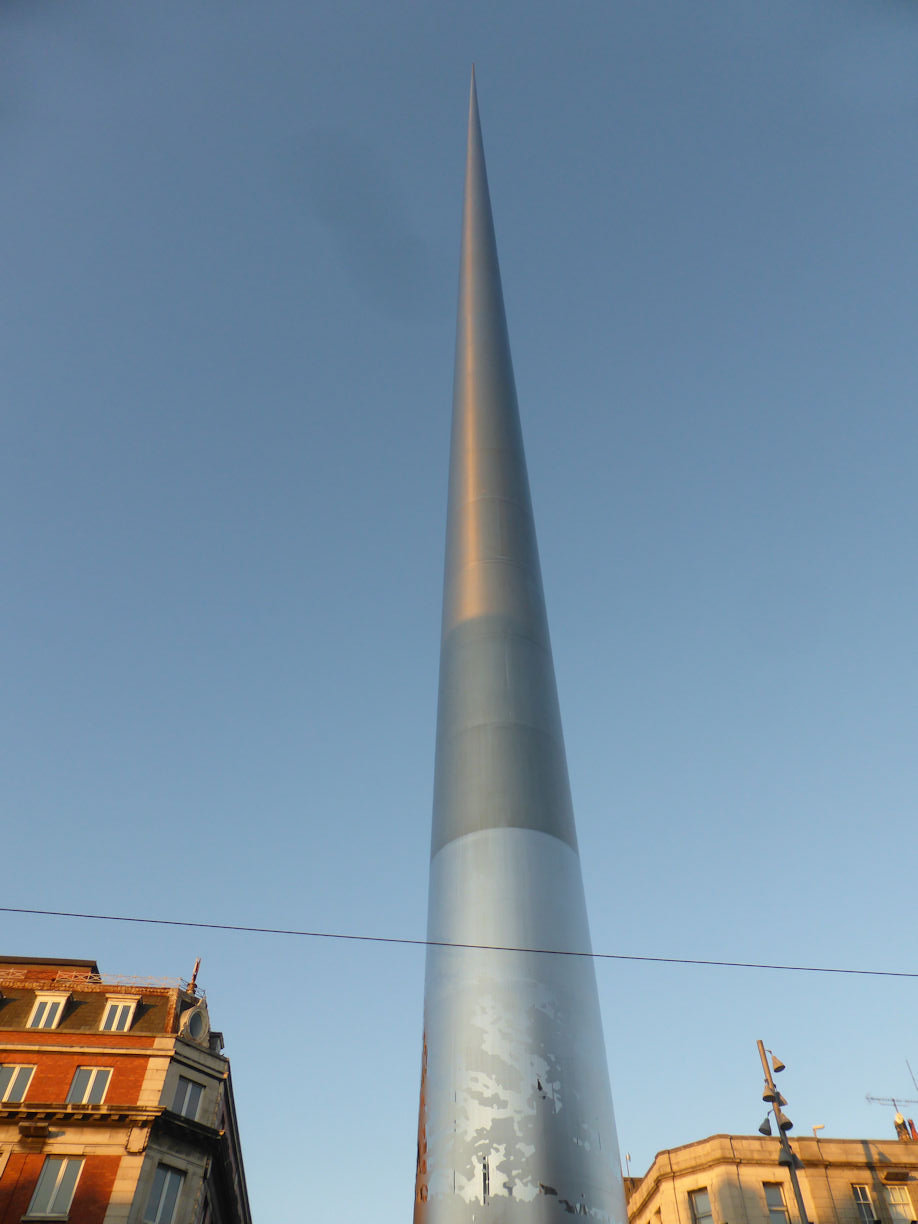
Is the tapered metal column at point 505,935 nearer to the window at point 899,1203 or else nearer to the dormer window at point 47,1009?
the window at point 899,1203

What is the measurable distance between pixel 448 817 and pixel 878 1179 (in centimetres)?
3533

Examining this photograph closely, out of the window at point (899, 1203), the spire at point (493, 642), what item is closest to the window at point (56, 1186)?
the spire at point (493, 642)

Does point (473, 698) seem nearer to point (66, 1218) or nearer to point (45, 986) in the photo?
point (66, 1218)

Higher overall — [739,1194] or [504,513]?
[504,513]

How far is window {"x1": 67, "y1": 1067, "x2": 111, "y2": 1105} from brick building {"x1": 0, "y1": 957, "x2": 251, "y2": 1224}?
→ 0.15 feet

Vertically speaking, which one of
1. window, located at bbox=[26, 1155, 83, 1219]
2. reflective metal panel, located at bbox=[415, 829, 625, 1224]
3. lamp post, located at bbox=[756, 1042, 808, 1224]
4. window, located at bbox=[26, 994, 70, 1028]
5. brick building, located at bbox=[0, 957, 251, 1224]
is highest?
window, located at bbox=[26, 994, 70, 1028]

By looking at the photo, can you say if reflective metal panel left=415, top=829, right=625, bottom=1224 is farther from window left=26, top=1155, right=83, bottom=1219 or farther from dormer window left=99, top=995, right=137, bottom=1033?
dormer window left=99, top=995, right=137, bottom=1033

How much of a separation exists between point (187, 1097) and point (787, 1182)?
26842mm

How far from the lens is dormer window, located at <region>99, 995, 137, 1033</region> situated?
46.6 metres

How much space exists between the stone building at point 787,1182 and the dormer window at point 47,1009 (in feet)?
96.1

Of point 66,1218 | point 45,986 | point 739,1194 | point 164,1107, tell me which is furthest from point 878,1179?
point 45,986

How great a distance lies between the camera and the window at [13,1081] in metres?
42.6

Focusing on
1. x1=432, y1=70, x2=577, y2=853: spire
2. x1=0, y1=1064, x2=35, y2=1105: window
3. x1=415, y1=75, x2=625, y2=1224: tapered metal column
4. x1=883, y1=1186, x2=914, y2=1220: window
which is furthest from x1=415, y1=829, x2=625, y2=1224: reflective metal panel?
x1=0, y1=1064, x2=35, y2=1105: window

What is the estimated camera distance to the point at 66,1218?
39219 mm
